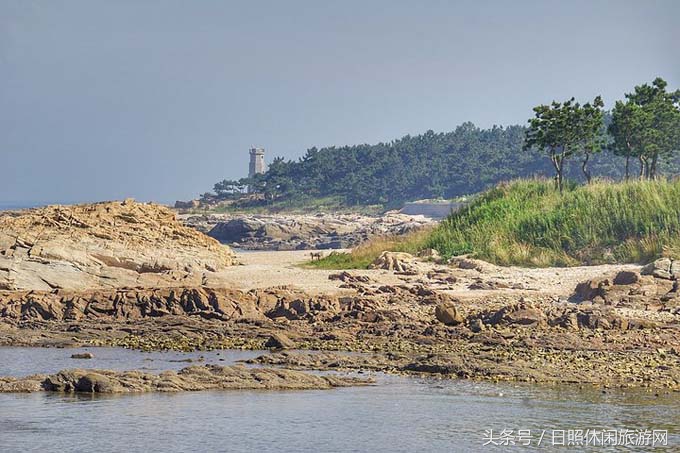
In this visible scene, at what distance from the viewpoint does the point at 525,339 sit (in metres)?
18.5

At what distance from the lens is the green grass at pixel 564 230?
2805cm

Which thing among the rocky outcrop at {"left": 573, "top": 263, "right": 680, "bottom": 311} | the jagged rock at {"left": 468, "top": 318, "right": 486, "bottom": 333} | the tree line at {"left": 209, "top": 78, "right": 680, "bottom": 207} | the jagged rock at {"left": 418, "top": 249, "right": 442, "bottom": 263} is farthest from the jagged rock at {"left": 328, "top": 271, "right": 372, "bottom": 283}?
the tree line at {"left": 209, "top": 78, "right": 680, "bottom": 207}

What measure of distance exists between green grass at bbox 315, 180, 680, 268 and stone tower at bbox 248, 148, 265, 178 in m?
110

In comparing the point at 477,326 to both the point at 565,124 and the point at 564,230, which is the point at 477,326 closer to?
the point at 564,230

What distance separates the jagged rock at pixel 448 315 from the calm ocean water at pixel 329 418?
4.46m

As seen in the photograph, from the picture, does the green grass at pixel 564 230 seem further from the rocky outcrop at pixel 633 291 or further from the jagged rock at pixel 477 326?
the jagged rock at pixel 477 326

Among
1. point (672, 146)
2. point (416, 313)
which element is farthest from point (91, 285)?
point (672, 146)

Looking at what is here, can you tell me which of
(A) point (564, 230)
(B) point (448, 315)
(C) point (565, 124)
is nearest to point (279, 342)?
(B) point (448, 315)

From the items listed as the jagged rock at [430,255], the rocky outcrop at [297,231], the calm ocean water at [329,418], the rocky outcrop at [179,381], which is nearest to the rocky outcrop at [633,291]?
the calm ocean water at [329,418]

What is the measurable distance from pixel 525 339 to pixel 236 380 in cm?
536

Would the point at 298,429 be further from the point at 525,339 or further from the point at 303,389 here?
the point at 525,339

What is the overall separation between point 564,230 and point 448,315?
33.3 ft

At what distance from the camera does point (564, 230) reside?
29672mm

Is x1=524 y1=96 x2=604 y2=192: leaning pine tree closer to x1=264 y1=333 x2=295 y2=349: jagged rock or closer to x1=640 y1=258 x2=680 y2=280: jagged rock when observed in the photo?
x1=640 y1=258 x2=680 y2=280: jagged rock
